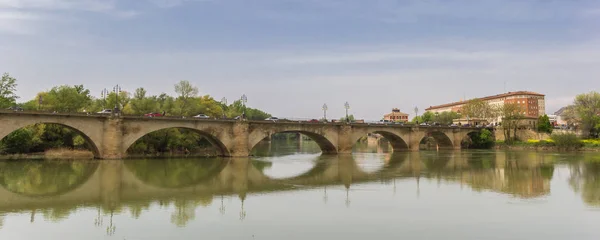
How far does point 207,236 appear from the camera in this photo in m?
15.3

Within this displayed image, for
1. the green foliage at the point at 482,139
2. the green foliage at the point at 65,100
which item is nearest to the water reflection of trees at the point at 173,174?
the green foliage at the point at 65,100

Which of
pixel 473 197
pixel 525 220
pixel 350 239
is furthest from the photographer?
pixel 473 197

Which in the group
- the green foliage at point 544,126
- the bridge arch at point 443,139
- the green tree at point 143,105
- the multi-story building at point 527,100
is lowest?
the bridge arch at point 443,139

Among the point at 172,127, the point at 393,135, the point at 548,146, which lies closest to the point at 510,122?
the point at 548,146

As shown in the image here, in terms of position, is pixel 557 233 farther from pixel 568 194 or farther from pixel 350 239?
pixel 568 194

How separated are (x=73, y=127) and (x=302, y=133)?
101ft

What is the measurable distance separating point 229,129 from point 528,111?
12316 cm

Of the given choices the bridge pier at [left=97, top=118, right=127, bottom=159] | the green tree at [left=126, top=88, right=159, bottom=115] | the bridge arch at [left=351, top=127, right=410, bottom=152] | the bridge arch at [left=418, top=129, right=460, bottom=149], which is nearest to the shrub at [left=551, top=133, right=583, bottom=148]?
the bridge arch at [left=418, top=129, right=460, bottom=149]

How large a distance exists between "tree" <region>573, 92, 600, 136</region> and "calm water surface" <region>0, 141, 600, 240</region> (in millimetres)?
57382

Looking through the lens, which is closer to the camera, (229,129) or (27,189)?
(27,189)

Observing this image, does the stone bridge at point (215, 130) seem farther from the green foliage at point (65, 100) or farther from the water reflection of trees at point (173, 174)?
the green foliage at point (65, 100)

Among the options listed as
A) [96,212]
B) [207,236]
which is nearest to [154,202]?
[96,212]

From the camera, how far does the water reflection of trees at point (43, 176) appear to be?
26192 millimetres

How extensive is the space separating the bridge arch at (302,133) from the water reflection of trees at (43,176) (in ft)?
66.1
